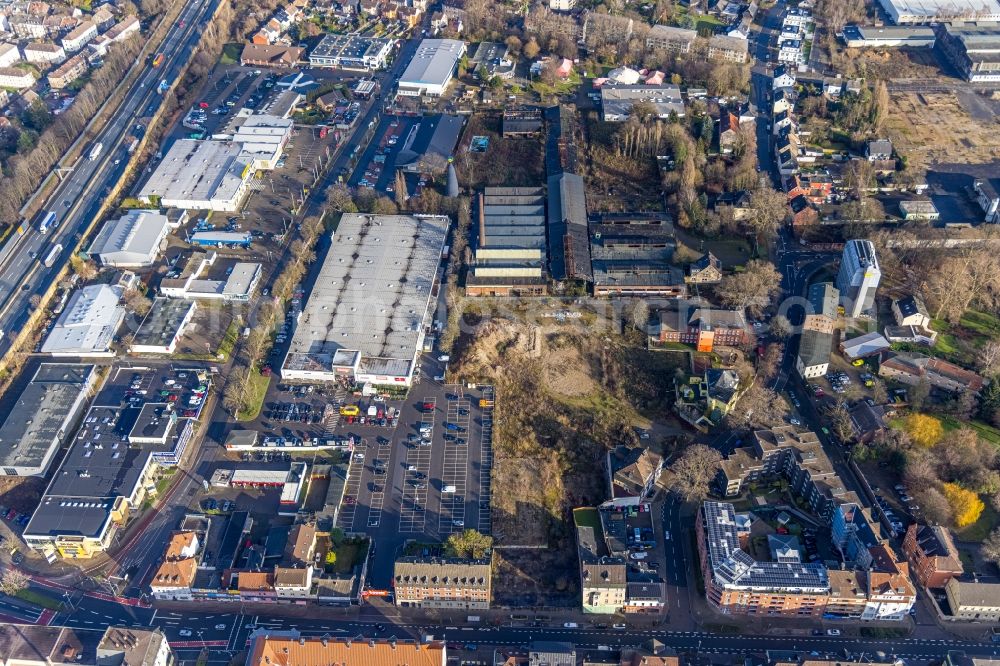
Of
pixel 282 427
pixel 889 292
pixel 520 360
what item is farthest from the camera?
pixel 889 292

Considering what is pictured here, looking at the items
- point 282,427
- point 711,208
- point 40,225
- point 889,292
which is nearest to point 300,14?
point 40,225

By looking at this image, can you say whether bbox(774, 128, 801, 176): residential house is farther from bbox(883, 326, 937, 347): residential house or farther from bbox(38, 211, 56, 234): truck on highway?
bbox(38, 211, 56, 234): truck on highway

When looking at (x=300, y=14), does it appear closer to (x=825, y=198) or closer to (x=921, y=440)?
(x=825, y=198)

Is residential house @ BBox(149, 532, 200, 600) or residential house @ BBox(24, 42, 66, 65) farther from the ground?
residential house @ BBox(24, 42, 66, 65)

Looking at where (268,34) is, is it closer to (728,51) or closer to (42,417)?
(728,51)

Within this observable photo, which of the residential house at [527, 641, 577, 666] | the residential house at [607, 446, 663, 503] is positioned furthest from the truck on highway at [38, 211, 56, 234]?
the residential house at [527, 641, 577, 666]
